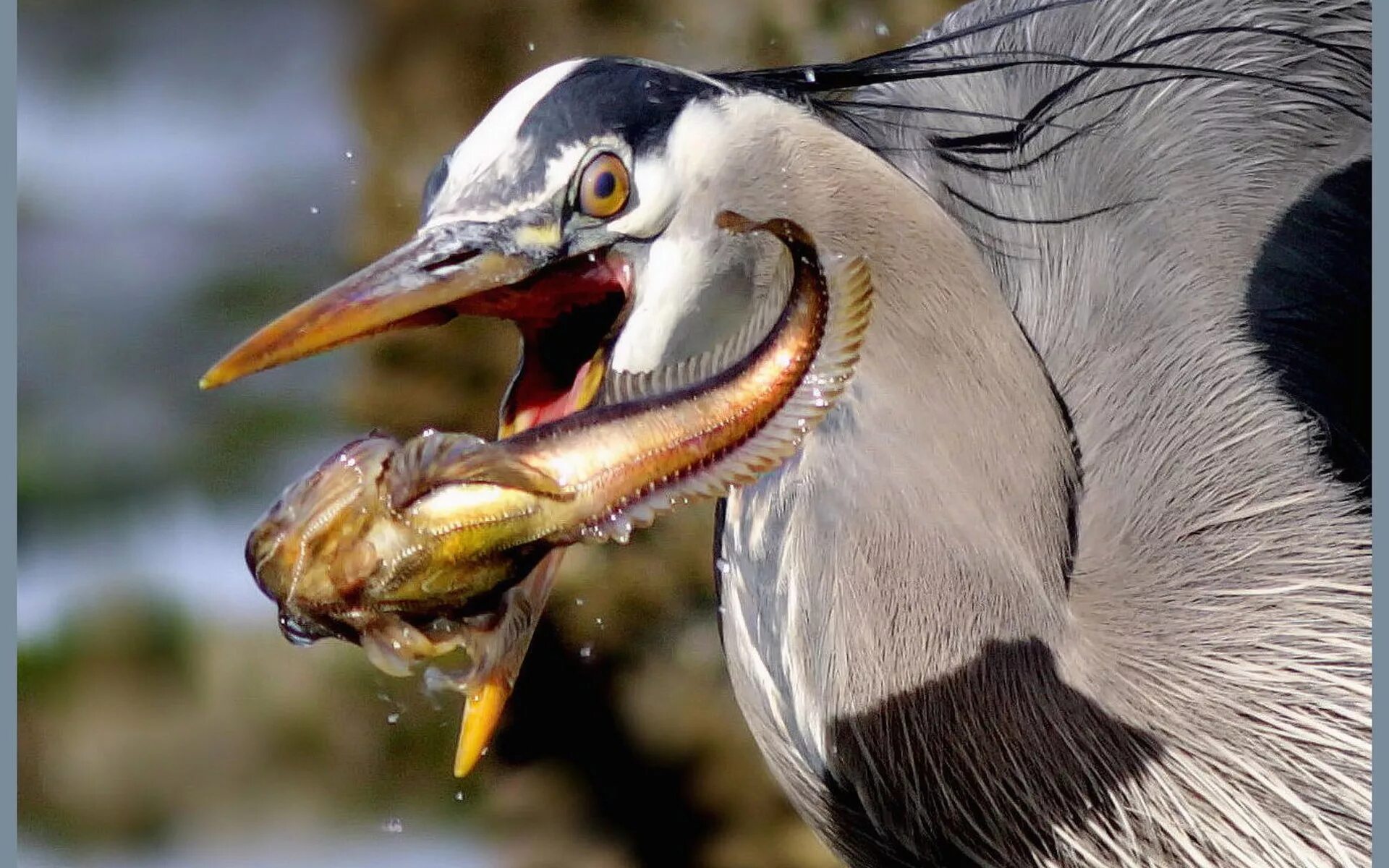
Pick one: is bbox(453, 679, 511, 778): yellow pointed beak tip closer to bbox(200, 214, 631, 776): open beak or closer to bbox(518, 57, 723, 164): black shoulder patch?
bbox(200, 214, 631, 776): open beak

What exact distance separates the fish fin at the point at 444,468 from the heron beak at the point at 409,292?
125 mm

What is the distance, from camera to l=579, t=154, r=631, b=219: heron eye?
30.4 inches

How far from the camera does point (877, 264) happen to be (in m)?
0.81

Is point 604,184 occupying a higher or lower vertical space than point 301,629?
higher

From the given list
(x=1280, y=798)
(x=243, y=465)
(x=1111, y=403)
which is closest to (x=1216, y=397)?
(x=1111, y=403)

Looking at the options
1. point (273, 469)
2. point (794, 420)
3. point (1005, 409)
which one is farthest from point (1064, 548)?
point (273, 469)

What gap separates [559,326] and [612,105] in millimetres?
→ 127

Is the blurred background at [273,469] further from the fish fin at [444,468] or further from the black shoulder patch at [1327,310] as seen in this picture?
the fish fin at [444,468]

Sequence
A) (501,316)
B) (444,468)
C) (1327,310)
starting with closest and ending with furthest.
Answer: (444,468)
(501,316)
(1327,310)

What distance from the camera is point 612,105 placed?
0.78 meters

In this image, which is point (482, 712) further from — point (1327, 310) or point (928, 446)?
point (1327, 310)

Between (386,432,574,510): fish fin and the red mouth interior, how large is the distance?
0.68ft

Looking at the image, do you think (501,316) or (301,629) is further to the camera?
(501,316)

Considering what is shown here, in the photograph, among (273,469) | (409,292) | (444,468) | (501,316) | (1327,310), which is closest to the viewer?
(444,468)
